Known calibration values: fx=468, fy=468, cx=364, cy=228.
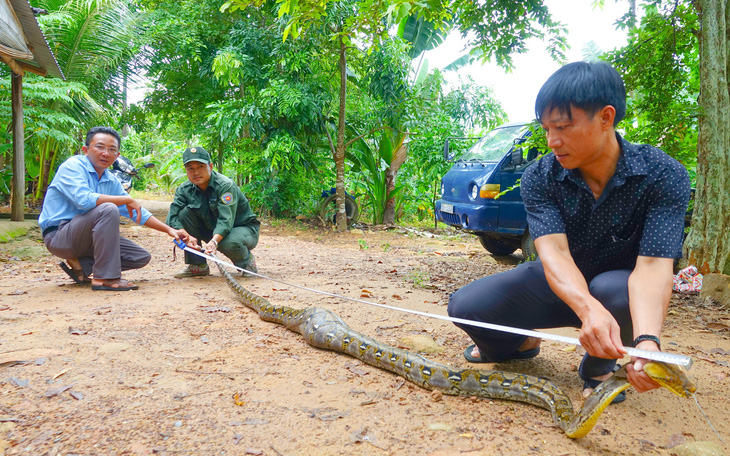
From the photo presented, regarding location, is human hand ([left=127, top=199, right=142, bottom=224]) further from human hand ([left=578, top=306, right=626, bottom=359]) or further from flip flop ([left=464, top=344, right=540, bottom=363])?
human hand ([left=578, top=306, right=626, bottom=359])

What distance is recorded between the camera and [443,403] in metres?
2.65

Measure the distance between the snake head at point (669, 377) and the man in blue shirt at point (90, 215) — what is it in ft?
Answer: 15.7

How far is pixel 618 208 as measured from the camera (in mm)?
2457

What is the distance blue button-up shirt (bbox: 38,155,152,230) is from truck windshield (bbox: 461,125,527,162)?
5.60 metres

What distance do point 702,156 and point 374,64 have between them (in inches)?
340

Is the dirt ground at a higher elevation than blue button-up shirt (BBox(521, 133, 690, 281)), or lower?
lower

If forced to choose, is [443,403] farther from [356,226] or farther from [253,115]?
[356,226]

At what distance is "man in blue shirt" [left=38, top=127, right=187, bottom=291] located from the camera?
4.88 m

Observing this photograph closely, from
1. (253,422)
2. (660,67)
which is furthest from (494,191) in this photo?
(253,422)

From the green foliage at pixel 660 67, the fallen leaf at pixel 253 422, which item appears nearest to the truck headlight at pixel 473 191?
the green foliage at pixel 660 67

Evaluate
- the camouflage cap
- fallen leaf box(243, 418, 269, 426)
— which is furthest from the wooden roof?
fallen leaf box(243, 418, 269, 426)

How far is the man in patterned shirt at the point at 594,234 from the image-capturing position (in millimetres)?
2115

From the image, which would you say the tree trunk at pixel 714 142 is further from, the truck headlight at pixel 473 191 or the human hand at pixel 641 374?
the human hand at pixel 641 374

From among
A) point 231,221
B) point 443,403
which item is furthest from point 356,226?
point 443,403
